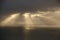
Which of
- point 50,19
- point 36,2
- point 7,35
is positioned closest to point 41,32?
point 50,19

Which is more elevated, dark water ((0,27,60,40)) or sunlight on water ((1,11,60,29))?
sunlight on water ((1,11,60,29))

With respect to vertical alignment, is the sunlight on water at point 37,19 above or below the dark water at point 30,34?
above

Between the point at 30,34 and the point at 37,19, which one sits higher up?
the point at 37,19

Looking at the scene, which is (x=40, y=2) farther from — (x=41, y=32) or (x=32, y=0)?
(x=41, y=32)
